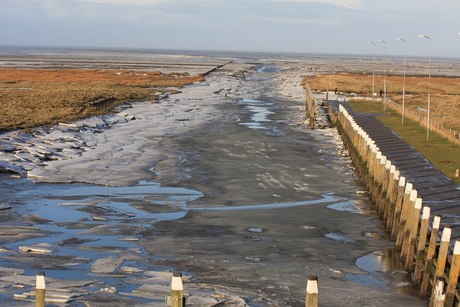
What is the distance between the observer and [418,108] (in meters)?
72.5

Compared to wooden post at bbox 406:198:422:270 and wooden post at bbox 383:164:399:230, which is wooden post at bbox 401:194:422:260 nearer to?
wooden post at bbox 406:198:422:270

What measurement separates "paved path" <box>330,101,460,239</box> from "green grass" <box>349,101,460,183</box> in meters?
0.38

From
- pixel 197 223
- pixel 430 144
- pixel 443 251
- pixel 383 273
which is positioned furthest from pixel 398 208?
pixel 430 144

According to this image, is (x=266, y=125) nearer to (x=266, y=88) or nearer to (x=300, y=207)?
(x=300, y=207)

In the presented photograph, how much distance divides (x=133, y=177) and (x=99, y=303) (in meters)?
16.5

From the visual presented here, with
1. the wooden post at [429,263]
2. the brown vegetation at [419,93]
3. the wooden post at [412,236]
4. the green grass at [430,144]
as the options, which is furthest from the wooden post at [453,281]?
the brown vegetation at [419,93]

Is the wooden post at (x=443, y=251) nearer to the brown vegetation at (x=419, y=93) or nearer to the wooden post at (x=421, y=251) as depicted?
the wooden post at (x=421, y=251)

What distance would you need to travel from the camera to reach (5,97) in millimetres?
63344

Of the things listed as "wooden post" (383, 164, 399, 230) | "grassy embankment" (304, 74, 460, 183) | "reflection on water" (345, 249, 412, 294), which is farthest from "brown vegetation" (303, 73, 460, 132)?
"reflection on water" (345, 249, 412, 294)

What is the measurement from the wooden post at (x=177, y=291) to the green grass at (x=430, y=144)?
20339 millimetres

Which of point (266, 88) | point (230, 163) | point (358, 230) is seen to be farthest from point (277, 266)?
point (266, 88)

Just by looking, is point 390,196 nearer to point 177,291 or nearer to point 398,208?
point 398,208

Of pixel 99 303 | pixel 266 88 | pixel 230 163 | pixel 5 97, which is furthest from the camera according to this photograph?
pixel 266 88

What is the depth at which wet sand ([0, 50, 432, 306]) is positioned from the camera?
55.8 feet
